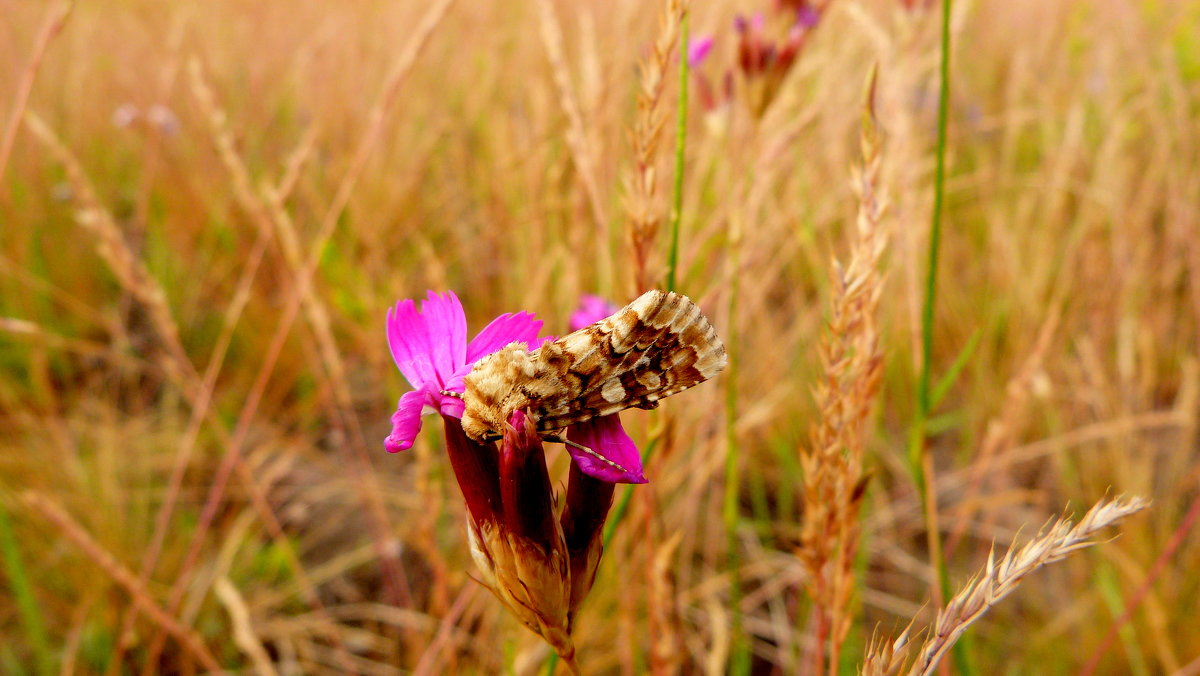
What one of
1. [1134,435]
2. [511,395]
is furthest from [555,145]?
[511,395]

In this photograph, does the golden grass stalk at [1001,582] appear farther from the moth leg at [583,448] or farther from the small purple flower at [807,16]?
the small purple flower at [807,16]

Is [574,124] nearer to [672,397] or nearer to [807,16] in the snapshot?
[672,397]

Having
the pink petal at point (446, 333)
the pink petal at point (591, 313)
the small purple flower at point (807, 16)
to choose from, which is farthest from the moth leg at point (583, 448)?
the small purple flower at point (807, 16)

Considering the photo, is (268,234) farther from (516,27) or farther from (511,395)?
(516,27)

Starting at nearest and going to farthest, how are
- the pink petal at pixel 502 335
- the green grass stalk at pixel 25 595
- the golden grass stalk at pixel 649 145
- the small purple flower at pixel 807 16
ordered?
the pink petal at pixel 502 335
the golden grass stalk at pixel 649 145
the green grass stalk at pixel 25 595
the small purple flower at pixel 807 16

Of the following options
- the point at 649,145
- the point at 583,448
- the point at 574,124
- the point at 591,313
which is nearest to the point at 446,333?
the point at 583,448

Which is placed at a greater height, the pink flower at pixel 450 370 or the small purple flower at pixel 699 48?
the small purple flower at pixel 699 48

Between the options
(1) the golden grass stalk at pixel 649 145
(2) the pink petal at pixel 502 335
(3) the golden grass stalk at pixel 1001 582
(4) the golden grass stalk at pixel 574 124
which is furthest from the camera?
(4) the golden grass stalk at pixel 574 124
